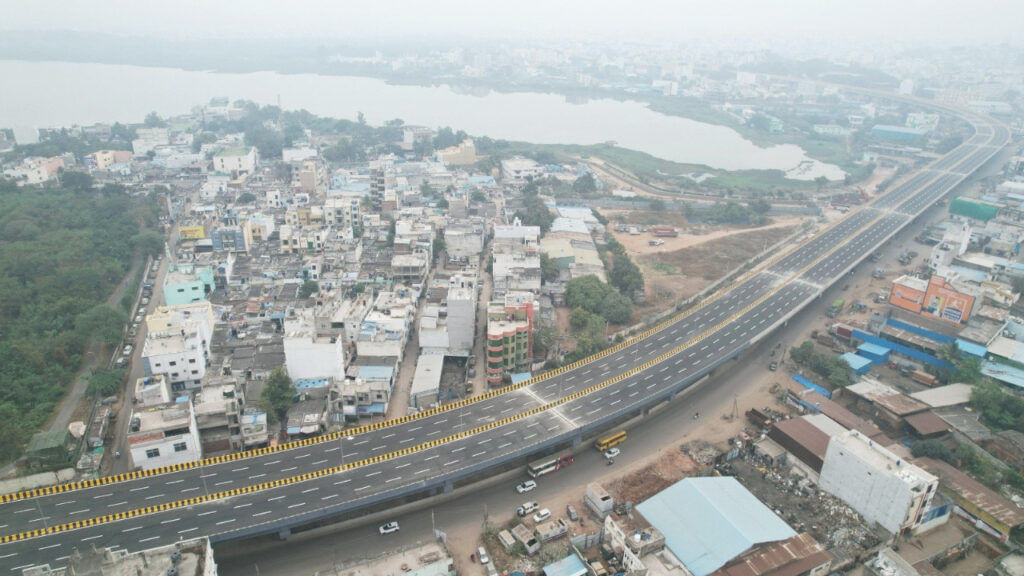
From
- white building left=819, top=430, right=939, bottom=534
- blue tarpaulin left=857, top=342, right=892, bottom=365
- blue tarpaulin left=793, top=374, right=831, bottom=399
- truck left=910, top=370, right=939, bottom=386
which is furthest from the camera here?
blue tarpaulin left=857, top=342, right=892, bottom=365

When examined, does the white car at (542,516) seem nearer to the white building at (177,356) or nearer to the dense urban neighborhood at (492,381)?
the dense urban neighborhood at (492,381)

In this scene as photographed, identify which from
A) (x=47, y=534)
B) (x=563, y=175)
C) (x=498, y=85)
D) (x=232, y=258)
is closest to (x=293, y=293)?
(x=232, y=258)

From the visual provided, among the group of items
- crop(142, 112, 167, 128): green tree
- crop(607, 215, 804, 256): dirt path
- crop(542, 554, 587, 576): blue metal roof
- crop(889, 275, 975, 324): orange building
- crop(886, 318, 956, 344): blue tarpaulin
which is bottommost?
crop(542, 554, 587, 576): blue metal roof

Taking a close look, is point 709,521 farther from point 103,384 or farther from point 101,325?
point 101,325

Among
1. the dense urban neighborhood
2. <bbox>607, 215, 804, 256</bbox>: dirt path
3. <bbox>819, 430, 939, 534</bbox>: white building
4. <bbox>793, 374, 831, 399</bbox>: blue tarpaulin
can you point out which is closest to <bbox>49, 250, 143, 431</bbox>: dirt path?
the dense urban neighborhood

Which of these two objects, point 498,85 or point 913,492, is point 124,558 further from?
point 498,85

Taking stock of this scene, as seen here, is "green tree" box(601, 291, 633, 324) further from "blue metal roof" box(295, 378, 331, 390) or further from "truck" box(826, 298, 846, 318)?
"blue metal roof" box(295, 378, 331, 390)

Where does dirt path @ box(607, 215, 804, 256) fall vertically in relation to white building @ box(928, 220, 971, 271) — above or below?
below
